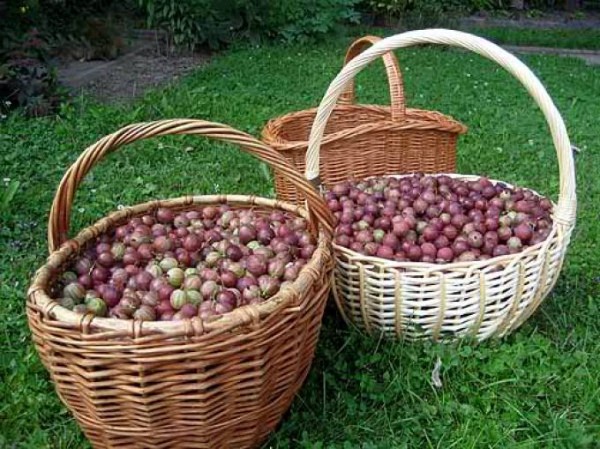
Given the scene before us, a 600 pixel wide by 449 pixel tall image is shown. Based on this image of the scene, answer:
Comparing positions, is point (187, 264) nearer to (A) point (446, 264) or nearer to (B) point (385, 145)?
(A) point (446, 264)

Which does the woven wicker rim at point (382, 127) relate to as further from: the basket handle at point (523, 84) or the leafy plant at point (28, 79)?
the leafy plant at point (28, 79)

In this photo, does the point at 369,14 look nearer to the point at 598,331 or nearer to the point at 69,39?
the point at 69,39

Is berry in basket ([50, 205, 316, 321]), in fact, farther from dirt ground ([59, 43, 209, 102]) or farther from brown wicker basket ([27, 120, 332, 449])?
dirt ground ([59, 43, 209, 102])

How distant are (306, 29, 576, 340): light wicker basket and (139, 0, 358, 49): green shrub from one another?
229 inches

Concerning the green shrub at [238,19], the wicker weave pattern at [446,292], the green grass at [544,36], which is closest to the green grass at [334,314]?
the wicker weave pattern at [446,292]

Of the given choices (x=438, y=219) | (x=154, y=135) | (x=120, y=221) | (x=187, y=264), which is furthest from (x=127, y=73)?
(x=154, y=135)

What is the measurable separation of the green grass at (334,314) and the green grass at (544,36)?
2.87m

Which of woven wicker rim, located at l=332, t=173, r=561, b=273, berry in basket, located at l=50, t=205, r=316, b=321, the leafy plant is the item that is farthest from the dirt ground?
woven wicker rim, located at l=332, t=173, r=561, b=273

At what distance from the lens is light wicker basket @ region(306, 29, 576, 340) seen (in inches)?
80.8

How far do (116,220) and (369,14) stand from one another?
8.78 m

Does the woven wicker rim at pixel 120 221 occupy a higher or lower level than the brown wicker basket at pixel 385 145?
higher

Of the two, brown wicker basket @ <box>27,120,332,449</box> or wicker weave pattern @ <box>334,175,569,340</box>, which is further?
wicker weave pattern @ <box>334,175,569,340</box>

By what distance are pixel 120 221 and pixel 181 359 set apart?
2.63 feet

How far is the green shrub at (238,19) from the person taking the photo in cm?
766
